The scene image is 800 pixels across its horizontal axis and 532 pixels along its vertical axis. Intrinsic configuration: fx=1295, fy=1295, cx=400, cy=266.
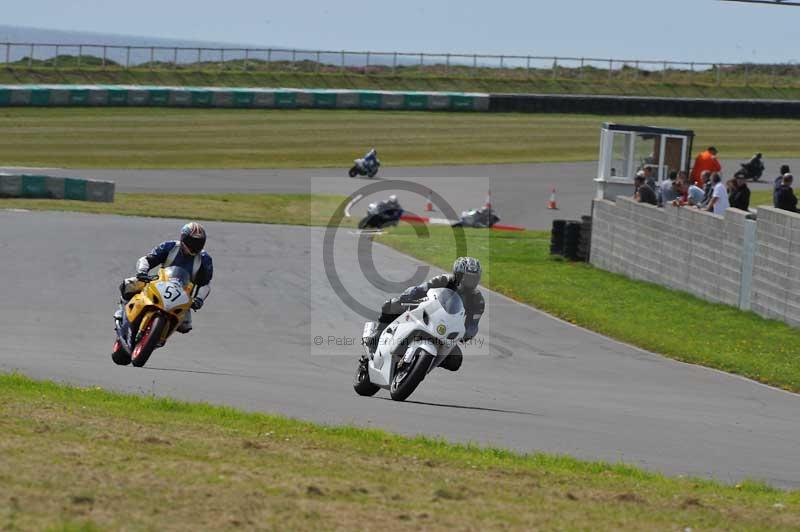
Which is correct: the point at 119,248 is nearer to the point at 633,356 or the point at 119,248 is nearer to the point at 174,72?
the point at 633,356

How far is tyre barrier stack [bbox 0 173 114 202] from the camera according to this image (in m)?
35.0

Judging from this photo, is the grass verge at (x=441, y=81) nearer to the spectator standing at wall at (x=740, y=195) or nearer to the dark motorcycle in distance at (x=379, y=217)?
the dark motorcycle in distance at (x=379, y=217)

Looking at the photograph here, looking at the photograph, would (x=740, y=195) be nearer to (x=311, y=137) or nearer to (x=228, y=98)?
(x=311, y=137)

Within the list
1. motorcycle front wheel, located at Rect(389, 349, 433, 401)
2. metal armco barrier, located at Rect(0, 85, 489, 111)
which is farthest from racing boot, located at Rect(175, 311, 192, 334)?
metal armco barrier, located at Rect(0, 85, 489, 111)

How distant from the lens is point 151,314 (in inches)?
532

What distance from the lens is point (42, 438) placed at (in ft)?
27.9

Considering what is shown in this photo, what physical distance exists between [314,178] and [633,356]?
30.9 meters

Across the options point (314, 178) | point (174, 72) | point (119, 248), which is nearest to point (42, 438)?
point (119, 248)

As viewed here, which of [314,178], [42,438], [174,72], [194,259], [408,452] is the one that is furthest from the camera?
[174,72]

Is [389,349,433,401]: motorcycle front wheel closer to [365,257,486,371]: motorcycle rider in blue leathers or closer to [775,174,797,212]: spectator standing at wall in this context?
[365,257,486,371]: motorcycle rider in blue leathers

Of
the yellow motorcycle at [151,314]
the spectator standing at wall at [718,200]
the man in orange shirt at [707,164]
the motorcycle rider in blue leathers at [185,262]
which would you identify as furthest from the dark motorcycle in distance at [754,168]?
the yellow motorcycle at [151,314]

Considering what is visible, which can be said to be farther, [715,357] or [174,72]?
[174,72]

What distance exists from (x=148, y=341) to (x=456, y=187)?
3382cm

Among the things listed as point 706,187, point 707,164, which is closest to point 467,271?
point 706,187
